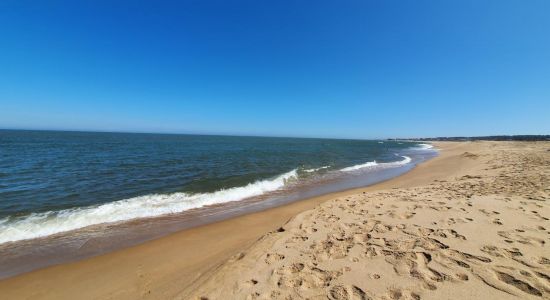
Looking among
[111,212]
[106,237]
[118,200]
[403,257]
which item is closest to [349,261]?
[403,257]

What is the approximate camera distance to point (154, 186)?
12.8 metres

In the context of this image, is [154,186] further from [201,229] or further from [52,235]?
[201,229]

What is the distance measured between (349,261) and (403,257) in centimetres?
87

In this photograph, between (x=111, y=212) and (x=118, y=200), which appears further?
(x=118, y=200)

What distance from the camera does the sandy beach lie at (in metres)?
→ 3.25

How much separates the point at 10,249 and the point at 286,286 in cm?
749

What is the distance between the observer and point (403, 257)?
12.8 feet

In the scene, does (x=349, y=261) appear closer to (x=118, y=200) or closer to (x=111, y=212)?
(x=111, y=212)

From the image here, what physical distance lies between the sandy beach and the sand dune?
0.02 metres

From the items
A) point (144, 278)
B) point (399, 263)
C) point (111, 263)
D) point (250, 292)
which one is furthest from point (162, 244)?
point (399, 263)

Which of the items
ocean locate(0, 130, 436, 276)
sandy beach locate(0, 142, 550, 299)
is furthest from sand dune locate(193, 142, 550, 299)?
ocean locate(0, 130, 436, 276)

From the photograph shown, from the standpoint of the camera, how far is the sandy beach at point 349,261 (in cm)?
325

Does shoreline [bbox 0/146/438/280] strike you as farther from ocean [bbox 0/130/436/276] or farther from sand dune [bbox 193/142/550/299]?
sand dune [bbox 193/142/550/299]

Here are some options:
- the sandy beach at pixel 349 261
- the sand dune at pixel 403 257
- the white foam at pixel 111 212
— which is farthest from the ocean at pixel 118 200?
the sand dune at pixel 403 257
